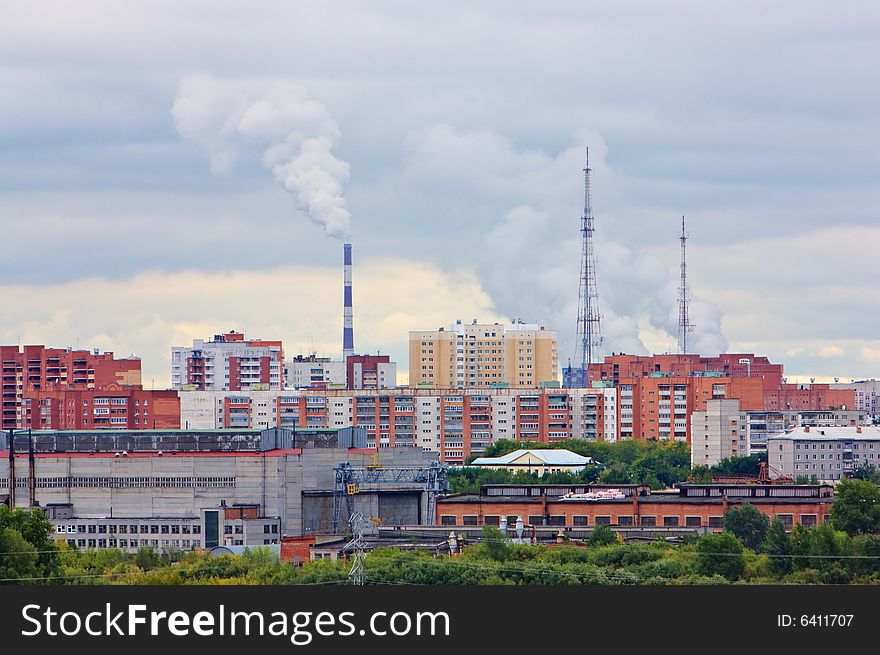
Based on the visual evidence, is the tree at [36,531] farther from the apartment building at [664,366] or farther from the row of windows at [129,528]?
the apartment building at [664,366]

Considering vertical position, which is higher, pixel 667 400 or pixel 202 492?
pixel 667 400

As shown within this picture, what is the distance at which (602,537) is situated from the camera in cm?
5941

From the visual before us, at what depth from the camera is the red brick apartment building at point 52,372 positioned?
133 metres

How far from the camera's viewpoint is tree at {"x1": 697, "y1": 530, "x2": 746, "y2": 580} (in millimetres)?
51406

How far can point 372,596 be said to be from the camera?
2556cm

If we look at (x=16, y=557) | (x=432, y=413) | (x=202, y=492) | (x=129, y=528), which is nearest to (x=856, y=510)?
(x=202, y=492)

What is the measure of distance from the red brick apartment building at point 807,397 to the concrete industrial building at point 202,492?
2890 inches

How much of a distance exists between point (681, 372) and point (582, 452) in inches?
920

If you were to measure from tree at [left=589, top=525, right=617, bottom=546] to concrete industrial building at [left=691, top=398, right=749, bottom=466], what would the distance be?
47.4 m

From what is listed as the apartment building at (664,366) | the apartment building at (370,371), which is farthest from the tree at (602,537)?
the apartment building at (370,371)

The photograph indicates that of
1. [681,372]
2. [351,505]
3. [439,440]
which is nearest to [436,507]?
[351,505]

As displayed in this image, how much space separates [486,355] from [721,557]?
96.3 metres

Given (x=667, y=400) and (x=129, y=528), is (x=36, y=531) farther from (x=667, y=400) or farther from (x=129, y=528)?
(x=667, y=400)

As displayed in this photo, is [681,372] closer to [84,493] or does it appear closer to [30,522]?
[84,493]
